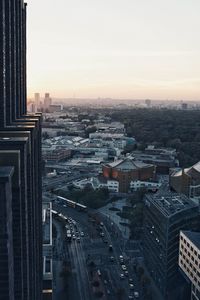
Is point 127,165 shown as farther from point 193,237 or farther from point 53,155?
point 193,237

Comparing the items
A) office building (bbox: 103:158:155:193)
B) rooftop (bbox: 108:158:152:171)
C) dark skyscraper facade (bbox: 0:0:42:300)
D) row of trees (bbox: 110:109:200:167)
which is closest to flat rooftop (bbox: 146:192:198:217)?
dark skyscraper facade (bbox: 0:0:42:300)

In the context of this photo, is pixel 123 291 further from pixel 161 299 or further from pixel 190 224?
pixel 190 224

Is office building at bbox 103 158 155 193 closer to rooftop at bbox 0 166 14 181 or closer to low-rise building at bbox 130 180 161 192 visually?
low-rise building at bbox 130 180 161 192

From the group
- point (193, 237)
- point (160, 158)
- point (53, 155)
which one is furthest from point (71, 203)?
point (53, 155)

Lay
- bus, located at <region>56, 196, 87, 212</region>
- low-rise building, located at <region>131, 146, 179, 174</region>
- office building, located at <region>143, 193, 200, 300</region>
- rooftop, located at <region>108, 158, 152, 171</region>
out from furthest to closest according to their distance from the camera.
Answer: low-rise building, located at <region>131, 146, 179, 174</region>
rooftop, located at <region>108, 158, 152, 171</region>
bus, located at <region>56, 196, 87, 212</region>
office building, located at <region>143, 193, 200, 300</region>

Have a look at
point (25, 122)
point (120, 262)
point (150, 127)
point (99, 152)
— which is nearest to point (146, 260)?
point (120, 262)

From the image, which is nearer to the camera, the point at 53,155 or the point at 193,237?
the point at 193,237
